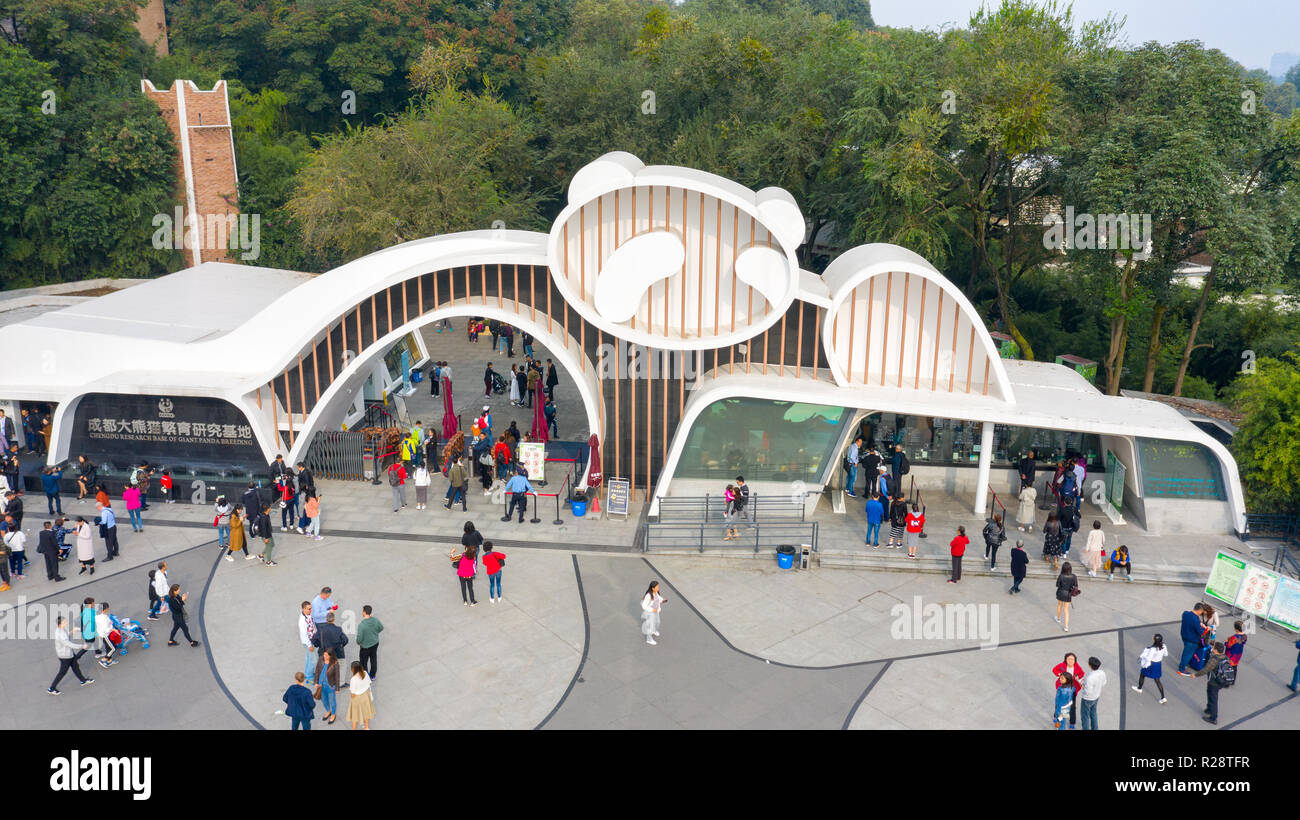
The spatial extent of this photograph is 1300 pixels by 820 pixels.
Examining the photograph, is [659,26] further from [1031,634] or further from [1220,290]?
[1031,634]

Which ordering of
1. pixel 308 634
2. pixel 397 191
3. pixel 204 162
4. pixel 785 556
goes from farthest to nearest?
pixel 204 162
pixel 397 191
pixel 785 556
pixel 308 634

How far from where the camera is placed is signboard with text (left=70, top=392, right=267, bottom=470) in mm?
25156

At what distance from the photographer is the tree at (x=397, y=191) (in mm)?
40062

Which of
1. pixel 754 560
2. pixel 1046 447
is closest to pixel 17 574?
pixel 754 560

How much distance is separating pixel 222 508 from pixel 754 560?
478 inches

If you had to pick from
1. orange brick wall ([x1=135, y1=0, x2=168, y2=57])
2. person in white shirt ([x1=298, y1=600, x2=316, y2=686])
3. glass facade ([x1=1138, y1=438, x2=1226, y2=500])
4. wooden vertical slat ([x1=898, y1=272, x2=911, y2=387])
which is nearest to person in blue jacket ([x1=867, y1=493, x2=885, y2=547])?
wooden vertical slat ([x1=898, y1=272, x2=911, y2=387])

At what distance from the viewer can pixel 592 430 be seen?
25047 millimetres

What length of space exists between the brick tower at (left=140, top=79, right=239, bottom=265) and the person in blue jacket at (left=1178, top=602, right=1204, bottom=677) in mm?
44515

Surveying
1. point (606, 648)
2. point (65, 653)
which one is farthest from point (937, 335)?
point (65, 653)

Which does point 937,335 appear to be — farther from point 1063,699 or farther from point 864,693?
point 1063,699

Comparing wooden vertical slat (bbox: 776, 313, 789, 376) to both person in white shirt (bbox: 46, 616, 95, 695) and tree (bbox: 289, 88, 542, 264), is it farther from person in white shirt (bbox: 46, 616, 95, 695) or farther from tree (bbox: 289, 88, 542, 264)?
tree (bbox: 289, 88, 542, 264)

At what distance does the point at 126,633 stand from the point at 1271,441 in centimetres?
2422

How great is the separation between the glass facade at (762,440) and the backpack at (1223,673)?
9.29 metres

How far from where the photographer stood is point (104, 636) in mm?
17922
